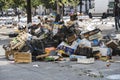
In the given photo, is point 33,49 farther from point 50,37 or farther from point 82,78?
point 82,78

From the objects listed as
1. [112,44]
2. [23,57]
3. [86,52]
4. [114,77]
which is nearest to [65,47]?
[86,52]

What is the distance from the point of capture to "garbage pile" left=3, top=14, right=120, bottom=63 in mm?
13914

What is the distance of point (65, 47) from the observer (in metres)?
14.7

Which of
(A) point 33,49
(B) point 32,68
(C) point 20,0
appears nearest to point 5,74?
(B) point 32,68

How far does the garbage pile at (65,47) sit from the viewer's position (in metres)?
13.9

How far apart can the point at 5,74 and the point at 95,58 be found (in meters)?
3.87

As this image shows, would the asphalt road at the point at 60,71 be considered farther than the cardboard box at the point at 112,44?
No

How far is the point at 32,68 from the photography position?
1235cm

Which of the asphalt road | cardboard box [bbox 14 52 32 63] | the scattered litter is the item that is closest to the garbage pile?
cardboard box [bbox 14 52 32 63]

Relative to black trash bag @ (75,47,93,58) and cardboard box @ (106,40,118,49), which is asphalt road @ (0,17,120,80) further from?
cardboard box @ (106,40,118,49)

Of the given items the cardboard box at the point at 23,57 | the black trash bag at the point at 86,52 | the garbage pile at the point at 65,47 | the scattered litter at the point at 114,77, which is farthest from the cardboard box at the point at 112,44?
the scattered litter at the point at 114,77

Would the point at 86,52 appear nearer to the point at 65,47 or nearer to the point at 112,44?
the point at 65,47

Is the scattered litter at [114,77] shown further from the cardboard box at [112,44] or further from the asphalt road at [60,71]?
the cardboard box at [112,44]

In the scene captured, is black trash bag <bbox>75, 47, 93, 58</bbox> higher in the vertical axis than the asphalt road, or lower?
higher
